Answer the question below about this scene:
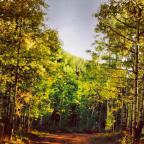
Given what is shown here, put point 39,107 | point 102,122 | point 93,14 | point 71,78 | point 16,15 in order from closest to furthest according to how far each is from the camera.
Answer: point 93,14 → point 16,15 → point 39,107 → point 71,78 → point 102,122

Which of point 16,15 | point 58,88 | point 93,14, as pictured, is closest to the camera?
point 93,14

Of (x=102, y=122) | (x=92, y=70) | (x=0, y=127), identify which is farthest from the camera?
(x=102, y=122)

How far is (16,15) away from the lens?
23094 millimetres

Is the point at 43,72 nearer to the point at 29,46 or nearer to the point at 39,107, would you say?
the point at 29,46

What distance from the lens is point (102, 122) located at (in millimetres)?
71625

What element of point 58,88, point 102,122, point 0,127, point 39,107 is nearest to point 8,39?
point 0,127

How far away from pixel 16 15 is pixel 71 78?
4313cm

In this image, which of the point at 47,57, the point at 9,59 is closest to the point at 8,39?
the point at 9,59

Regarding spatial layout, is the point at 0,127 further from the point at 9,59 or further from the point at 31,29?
the point at 31,29

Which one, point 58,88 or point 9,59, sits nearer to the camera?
point 9,59


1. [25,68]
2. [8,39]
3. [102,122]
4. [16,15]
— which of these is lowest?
[102,122]

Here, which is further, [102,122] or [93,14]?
[102,122]

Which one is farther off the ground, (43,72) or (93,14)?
(93,14)

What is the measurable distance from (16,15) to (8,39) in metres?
1.65
